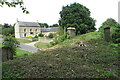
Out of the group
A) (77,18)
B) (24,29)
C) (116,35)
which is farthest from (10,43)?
Answer: (24,29)

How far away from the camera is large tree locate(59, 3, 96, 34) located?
23906mm

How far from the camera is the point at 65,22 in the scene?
2452 cm

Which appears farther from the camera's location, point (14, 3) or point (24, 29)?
point (24, 29)

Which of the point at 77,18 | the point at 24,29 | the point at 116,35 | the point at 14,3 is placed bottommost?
the point at 116,35

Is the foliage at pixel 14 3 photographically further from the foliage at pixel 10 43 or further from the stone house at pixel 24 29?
the stone house at pixel 24 29

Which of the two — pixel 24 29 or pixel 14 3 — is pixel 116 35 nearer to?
pixel 14 3

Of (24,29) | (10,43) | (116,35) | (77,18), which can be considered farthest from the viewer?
(24,29)

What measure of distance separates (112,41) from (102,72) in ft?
17.2

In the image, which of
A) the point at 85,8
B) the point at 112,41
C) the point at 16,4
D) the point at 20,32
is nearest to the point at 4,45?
the point at 16,4

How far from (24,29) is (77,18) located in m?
Answer: 22.3

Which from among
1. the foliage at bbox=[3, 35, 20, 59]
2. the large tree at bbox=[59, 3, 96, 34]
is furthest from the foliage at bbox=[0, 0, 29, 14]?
the large tree at bbox=[59, 3, 96, 34]

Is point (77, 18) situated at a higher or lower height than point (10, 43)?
higher

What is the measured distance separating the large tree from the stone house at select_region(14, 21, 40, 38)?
18.0 meters

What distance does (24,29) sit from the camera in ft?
128
